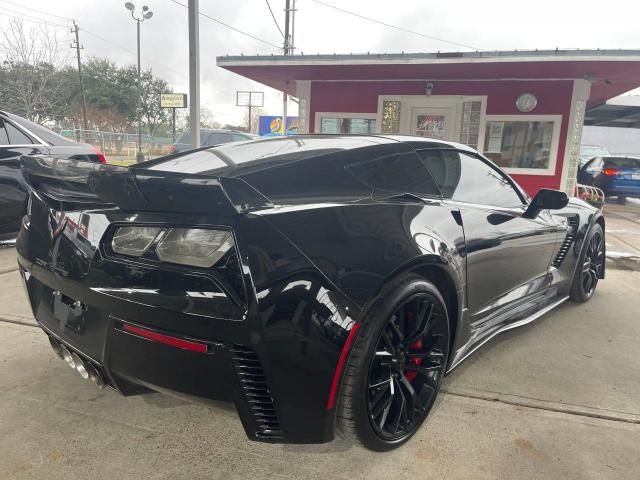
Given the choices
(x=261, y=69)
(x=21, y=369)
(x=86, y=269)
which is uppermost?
(x=261, y=69)

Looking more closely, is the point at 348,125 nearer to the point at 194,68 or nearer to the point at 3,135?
the point at 194,68

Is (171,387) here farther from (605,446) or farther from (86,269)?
(605,446)

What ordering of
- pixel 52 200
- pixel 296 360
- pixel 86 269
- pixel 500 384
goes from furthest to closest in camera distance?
pixel 500 384 → pixel 52 200 → pixel 86 269 → pixel 296 360

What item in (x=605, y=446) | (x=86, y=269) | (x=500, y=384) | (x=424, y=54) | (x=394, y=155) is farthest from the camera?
(x=424, y=54)

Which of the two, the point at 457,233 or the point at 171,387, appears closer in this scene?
the point at 171,387

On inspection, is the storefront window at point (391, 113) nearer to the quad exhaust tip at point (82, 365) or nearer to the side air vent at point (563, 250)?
the side air vent at point (563, 250)

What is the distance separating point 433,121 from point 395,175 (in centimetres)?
860

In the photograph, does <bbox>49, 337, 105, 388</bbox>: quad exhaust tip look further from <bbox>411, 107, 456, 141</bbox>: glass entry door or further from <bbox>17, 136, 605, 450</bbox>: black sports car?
<bbox>411, 107, 456, 141</bbox>: glass entry door

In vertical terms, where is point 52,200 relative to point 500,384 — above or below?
above

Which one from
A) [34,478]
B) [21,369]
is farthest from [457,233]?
[21,369]

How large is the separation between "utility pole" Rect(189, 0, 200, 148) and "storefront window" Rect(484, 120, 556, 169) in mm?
5900

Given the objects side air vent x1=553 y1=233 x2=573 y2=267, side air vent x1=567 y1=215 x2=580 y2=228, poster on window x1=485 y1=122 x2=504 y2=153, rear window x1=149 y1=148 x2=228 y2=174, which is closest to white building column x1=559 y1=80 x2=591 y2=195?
poster on window x1=485 y1=122 x2=504 y2=153

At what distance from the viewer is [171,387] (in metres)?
1.61

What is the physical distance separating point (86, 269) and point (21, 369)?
1347 mm
